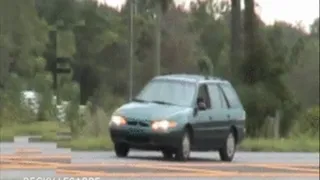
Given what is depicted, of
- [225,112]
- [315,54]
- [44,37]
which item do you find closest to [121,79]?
[225,112]

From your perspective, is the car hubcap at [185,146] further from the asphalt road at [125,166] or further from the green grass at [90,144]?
the green grass at [90,144]

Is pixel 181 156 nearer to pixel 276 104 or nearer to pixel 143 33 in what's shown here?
pixel 276 104

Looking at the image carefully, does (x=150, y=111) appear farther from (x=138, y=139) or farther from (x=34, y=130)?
(x=34, y=130)

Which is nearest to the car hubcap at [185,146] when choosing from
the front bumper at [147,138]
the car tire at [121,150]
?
the front bumper at [147,138]

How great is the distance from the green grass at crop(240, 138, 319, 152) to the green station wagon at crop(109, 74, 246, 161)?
21.8ft

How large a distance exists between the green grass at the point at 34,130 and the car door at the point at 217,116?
298 cm

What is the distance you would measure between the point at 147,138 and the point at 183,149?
28.6 inches

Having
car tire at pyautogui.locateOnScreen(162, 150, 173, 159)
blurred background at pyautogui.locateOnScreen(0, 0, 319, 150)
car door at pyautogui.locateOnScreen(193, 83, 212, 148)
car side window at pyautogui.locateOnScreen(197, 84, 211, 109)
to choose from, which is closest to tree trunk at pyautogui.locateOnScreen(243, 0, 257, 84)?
blurred background at pyautogui.locateOnScreen(0, 0, 319, 150)

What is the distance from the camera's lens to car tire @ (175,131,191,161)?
1990 centimetres

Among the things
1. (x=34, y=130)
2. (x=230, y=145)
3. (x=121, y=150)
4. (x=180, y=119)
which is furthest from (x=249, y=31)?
(x=34, y=130)

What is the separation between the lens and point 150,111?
65.2ft

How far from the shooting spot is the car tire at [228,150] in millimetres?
21547

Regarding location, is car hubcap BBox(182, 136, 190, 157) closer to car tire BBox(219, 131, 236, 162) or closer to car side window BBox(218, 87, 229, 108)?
car tire BBox(219, 131, 236, 162)

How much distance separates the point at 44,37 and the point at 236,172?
12.6 feet
